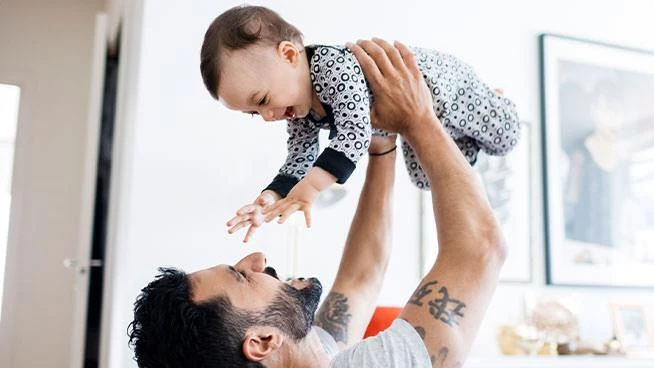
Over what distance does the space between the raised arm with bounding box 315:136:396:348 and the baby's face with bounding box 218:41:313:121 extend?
1.01 ft

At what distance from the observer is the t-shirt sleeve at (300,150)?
122 centimetres

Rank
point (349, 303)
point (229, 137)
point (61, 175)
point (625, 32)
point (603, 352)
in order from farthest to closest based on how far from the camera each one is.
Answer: point (61, 175) < point (625, 32) < point (603, 352) < point (229, 137) < point (349, 303)

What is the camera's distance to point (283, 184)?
1.18 m

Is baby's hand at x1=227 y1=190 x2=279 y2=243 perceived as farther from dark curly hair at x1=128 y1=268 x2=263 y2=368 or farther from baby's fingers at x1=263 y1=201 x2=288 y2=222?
dark curly hair at x1=128 y1=268 x2=263 y2=368

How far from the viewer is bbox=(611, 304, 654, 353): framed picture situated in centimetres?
281

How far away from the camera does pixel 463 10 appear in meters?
2.79

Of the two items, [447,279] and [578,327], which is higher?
[447,279]

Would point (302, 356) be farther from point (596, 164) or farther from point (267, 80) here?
point (596, 164)

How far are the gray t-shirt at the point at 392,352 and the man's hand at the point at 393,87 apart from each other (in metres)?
0.36

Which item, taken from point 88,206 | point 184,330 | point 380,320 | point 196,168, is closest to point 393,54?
point 184,330

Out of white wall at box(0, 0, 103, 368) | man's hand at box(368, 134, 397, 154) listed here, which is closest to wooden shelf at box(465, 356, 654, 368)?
man's hand at box(368, 134, 397, 154)

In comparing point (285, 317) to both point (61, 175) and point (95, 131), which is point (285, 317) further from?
point (61, 175)

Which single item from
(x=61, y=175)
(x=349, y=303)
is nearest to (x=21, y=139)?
(x=61, y=175)

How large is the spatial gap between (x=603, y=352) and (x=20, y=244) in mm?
2641
